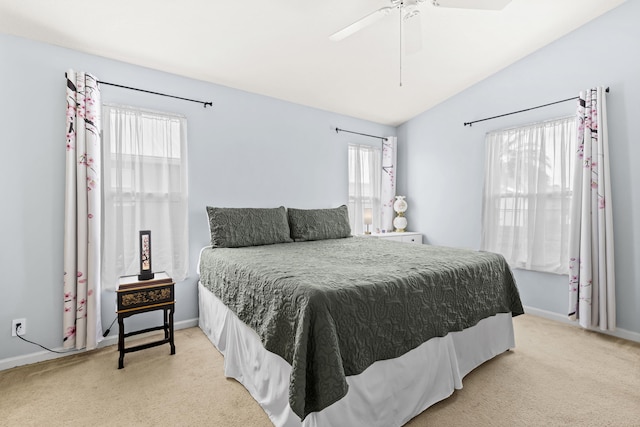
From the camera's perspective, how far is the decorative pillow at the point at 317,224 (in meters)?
3.12

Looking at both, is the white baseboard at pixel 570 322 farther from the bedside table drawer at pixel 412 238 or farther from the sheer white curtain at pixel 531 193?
the bedside table drawer at pixel 412 238

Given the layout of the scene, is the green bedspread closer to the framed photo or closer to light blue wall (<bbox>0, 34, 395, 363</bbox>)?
the framed photo

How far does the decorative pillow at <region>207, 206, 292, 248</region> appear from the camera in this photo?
2662 mm

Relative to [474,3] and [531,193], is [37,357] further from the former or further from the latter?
[531,193]

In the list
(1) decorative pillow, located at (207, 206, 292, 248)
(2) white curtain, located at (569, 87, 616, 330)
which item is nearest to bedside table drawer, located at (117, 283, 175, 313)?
(1) decorative pillow, located at (207, 206, 292, 248)

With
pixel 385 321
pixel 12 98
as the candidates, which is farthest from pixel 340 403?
pixel 12 98

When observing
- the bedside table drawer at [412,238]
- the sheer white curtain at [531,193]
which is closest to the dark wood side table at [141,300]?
the bedside table drawer at [412,238]

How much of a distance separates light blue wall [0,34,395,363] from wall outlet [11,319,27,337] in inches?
1.0

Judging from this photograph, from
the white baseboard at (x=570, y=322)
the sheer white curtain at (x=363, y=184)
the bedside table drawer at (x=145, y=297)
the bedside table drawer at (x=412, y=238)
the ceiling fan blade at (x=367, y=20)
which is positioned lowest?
the white baseboard at (x=570, y=322)

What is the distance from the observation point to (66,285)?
221 cm

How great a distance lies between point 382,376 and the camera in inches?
56.8

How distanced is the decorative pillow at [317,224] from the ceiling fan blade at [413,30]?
178cm

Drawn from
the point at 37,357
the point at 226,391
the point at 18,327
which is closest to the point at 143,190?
the point at 18,327

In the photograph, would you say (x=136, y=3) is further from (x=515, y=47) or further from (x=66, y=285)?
(x=515, y=47)
